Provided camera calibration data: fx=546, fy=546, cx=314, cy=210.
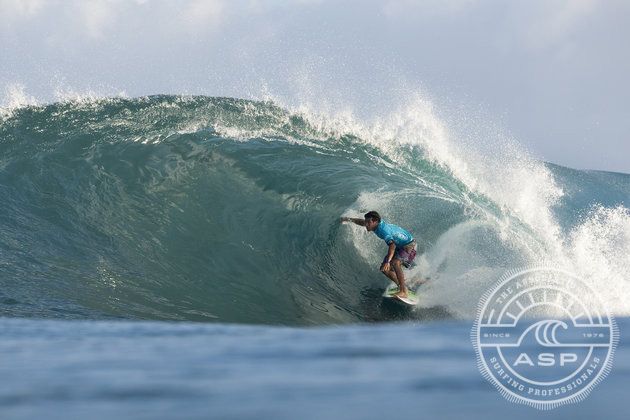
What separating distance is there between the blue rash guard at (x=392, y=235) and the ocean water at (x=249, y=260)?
878mm

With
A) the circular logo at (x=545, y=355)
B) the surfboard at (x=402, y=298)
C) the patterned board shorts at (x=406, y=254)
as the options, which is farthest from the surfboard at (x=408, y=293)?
the circular logo at (x=545, y=355)

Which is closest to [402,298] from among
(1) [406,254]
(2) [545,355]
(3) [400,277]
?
(3) [400,277]

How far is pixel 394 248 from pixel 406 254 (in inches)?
10.5

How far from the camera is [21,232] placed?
27.5ft

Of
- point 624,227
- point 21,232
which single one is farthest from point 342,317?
point 624,227

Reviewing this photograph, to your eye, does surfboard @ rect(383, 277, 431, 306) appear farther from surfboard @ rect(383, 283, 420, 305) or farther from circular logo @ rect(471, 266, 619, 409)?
circular logo @ rect(471, 266, 619, 409)

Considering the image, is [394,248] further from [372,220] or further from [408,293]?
[408,293]

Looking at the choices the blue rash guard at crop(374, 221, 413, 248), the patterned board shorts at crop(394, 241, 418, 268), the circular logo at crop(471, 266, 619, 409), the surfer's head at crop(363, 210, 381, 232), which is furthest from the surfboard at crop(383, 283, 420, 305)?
the circular logo at crop(471, 266, 619, 409)

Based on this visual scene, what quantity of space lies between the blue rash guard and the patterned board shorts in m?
0.05

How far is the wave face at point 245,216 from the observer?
285 inches

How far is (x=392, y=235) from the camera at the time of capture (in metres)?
7.78

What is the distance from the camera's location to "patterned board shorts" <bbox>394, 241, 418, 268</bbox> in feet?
25.8

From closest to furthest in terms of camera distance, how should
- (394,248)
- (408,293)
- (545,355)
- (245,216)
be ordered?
1. (545,355)
2. (394,248)
3. (408,293)
4. (245,216)

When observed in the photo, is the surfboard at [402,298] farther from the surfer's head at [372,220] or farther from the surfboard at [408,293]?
the surfer's head at [372,220]
